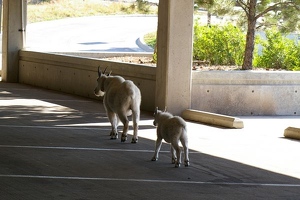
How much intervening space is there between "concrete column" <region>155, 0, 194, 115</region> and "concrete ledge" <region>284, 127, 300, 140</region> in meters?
3.41

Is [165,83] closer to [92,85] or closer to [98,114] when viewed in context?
[98,114]

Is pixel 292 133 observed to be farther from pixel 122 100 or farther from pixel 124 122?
pixel 122 100

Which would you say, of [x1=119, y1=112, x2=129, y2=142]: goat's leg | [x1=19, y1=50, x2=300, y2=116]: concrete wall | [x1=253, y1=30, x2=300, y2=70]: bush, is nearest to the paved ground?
[x1=119, y1=112, x2=129, y2=142]: goat's leg

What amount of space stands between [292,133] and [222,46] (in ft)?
A: 26.9

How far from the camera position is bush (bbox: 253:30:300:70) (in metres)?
23.5

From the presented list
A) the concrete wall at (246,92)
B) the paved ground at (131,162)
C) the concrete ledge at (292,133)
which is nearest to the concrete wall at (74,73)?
the concrete wall at (246,92)

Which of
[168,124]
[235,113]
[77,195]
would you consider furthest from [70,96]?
[77,195]

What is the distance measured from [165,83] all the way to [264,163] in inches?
245

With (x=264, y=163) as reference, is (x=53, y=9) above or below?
above

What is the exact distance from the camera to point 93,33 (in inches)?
1737

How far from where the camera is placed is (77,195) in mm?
10078

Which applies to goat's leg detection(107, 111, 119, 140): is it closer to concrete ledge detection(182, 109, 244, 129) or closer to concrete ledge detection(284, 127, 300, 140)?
concrete ledge detection(182, 109, 244, 129)

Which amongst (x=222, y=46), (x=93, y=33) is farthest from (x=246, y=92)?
(x=93, y=33)

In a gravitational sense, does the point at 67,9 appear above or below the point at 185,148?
above
